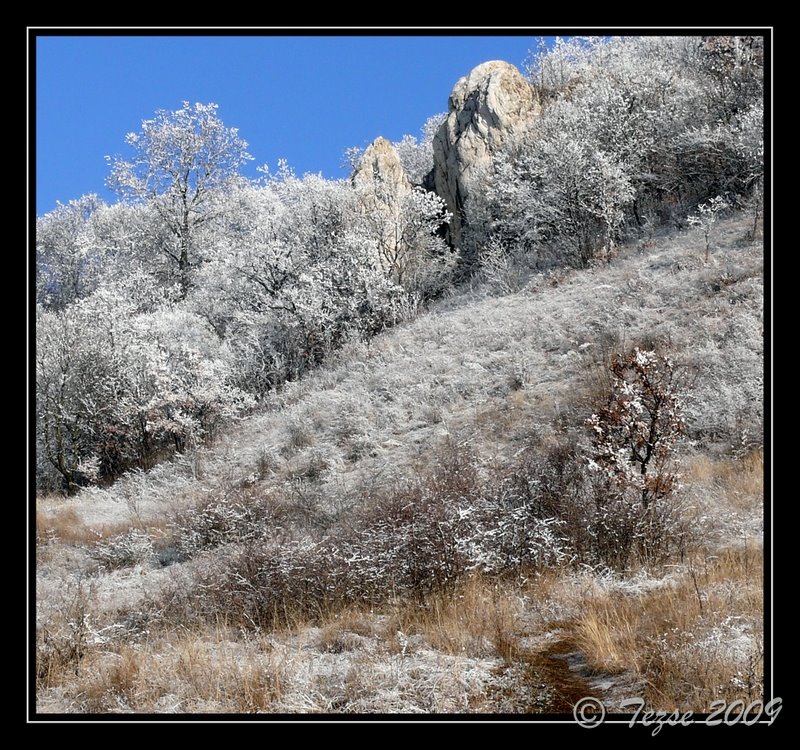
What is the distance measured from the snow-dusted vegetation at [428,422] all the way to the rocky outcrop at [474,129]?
0.54 m

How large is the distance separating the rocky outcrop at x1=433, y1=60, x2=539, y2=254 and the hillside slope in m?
8.50

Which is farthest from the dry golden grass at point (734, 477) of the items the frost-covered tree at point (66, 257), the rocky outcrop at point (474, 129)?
the frost-covered tree at point (66, 257)

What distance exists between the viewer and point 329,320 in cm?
2389

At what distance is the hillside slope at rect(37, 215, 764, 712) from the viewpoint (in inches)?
206

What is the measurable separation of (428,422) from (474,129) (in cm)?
2127

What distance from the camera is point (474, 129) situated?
3180 cm

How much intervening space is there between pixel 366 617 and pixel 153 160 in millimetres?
31228

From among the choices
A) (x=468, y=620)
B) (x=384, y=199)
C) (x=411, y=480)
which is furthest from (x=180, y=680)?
(x=384, y=199)

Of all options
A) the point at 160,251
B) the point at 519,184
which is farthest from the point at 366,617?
the point at 160,251
